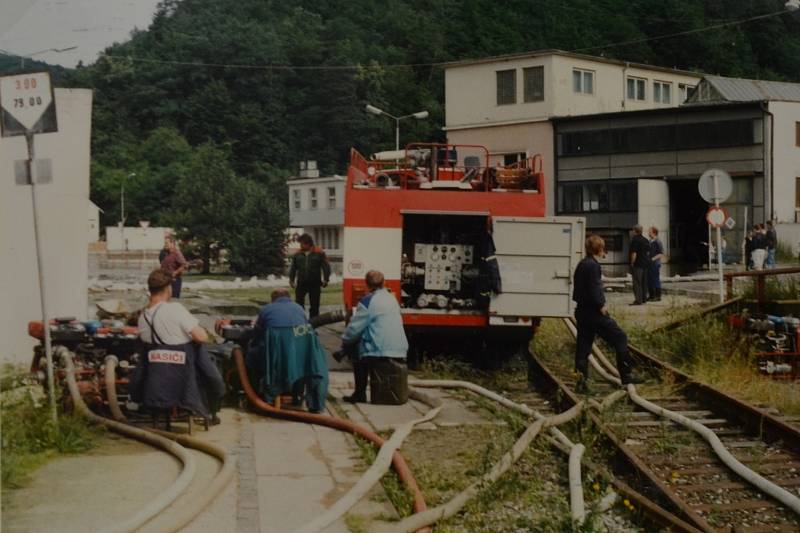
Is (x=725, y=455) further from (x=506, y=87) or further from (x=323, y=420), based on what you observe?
(x=506, y=87)

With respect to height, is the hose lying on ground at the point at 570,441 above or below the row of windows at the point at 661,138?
below

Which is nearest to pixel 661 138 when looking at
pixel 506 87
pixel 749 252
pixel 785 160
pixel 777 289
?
pixel 785 160

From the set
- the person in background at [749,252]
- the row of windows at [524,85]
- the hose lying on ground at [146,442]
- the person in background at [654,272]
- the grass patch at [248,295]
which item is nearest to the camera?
the hose lying on ground at [146,442]

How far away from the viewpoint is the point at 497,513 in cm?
754

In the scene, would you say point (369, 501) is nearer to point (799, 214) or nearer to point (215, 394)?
point (215, 394)

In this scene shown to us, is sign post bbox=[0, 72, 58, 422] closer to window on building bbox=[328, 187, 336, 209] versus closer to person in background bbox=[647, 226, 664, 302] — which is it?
person in background bbox=[647, 226, 664, 302]

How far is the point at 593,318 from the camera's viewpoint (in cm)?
1260

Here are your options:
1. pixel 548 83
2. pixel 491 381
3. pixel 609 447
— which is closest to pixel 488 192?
pixel 491 381

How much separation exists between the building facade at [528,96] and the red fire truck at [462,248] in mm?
37246

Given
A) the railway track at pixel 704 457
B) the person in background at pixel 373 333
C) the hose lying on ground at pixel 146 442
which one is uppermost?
the person in background at pixel 373 333

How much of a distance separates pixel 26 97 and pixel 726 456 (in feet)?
20.2

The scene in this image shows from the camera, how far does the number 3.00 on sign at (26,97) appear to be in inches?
288

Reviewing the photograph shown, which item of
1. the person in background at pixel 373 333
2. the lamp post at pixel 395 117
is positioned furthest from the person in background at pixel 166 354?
the lamp post at pixel 395 117

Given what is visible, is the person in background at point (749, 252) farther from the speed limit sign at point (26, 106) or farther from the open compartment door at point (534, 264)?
the speed limit sign at point (26, 106)
